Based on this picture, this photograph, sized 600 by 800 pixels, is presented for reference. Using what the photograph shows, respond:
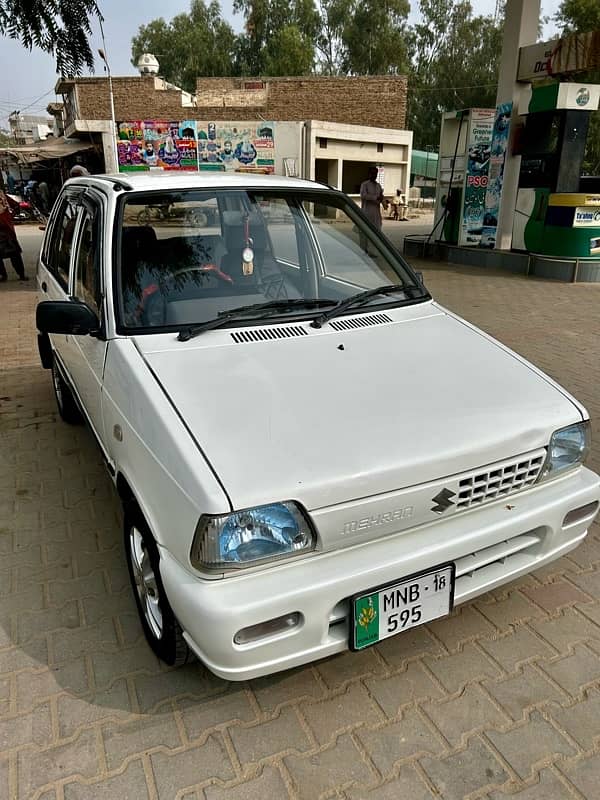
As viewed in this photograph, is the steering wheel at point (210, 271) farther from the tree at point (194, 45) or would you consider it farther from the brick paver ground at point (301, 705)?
the tree at point (194, 45)

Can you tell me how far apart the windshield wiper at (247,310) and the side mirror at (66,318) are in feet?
1.36

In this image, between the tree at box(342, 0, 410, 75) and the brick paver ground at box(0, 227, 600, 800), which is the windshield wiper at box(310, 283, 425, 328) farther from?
the tree at box(342, 0, 410, 75)

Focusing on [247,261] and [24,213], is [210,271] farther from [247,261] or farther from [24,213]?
[24,213]

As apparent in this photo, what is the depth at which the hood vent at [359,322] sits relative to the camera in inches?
112

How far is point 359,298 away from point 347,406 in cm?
98

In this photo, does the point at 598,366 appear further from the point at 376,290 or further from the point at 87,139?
the point at 87,139

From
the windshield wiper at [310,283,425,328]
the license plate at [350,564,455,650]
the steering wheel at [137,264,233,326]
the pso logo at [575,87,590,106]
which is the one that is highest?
the pso logo at [575,87,590,106]

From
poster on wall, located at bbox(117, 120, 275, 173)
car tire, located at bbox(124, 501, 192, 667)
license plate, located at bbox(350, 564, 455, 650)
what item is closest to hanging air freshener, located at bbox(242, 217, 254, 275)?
car tire, located at bbox(124, 501, 192, 667)

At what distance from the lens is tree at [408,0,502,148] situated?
51.2 m

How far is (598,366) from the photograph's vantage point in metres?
6.01

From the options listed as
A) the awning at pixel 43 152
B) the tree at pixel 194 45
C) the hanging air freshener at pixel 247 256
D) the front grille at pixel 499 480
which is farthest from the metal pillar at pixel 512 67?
the tree at pixel 194 45

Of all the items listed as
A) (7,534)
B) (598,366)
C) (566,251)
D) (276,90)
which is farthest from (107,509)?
(276,90)

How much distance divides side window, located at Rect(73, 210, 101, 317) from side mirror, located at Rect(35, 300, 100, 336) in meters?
0.13

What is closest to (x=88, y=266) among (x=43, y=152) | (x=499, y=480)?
(x=499, y=480)
